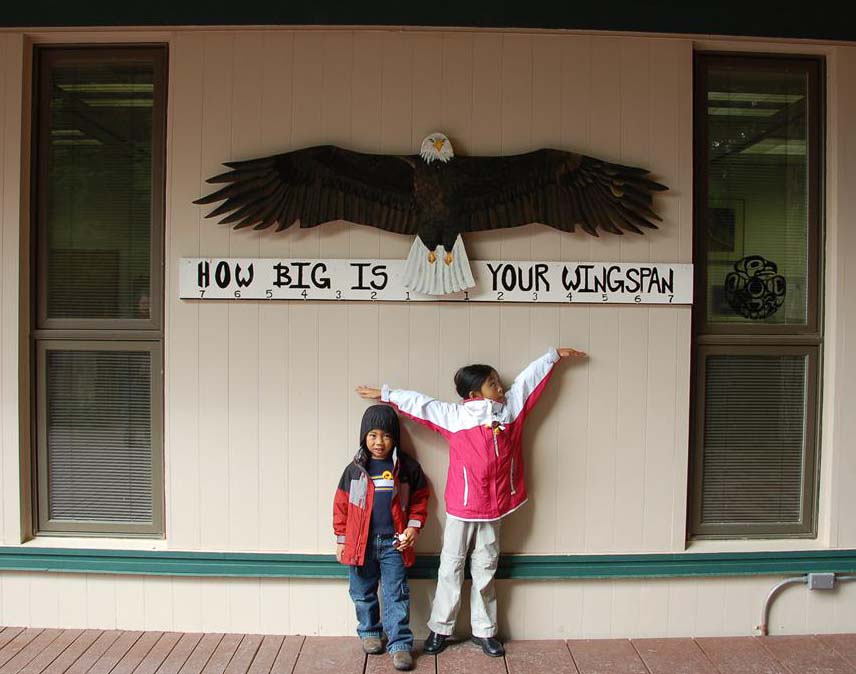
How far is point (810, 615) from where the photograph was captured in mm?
3133

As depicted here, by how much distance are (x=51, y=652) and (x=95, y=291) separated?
1.73 meters

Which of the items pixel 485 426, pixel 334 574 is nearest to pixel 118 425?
pixel 334 574

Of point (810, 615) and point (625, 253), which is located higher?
point (625, 253)

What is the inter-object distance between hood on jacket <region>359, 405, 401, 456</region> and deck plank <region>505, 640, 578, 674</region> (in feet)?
3.69

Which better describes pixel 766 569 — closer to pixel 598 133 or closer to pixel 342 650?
pixel 342 650

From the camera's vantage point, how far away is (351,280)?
3.01 metres

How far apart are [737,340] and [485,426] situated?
1.39m

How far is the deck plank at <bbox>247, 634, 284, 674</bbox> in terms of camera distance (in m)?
2.78

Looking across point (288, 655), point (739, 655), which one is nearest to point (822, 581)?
point (739, 655)

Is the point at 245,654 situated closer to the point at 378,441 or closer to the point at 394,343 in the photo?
the point at 378,441

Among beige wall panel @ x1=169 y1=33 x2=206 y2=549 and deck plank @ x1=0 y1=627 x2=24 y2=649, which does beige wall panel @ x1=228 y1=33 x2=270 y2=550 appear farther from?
deck plank @ x1=0 y1=627 x2=24 y2=649

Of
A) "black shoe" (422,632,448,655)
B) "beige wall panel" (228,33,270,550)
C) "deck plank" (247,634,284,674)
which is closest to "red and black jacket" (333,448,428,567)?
"black shoe" (422,632,448,655)

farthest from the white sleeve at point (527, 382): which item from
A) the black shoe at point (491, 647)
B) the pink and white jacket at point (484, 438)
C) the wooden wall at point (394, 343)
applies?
the black shoe at point (491, 647)

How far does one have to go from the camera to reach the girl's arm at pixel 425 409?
2920 mm
